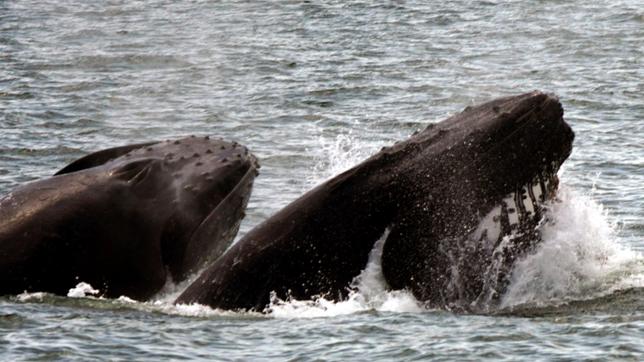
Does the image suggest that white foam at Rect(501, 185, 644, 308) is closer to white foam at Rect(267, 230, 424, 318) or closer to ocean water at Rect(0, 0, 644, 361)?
ocean water at Rect(0, 0, 644, 361)

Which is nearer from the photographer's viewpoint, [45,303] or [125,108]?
[45,303]

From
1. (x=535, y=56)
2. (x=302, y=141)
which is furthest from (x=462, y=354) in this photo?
(x=535, y=56)

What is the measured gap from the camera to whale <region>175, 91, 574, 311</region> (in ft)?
33.7

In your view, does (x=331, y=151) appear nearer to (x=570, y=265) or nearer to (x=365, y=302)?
(x=570, y=265)

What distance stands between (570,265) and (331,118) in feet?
42.6

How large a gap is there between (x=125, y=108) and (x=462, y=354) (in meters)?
16.1

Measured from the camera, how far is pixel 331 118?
80.8 ft

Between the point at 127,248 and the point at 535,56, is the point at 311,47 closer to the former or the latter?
the point at 535,56

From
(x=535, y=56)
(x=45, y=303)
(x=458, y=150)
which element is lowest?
(x=535, y=56)

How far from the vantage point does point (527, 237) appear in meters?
10.7

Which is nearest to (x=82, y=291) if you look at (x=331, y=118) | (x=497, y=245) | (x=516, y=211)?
(x=497, y=245)

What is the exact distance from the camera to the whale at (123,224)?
35.1 feet

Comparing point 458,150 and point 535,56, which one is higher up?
point 458,150

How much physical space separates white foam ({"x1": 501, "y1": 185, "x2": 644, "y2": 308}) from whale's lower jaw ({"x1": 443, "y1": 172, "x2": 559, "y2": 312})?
11 cm
